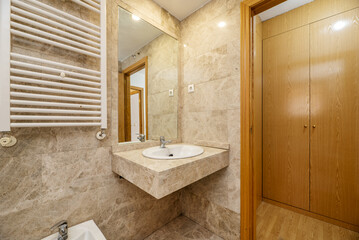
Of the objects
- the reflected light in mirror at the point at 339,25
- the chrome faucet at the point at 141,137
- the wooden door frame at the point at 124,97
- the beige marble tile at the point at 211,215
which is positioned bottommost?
the beige marble tile at the point at 211,215

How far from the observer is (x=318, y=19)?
1695mm

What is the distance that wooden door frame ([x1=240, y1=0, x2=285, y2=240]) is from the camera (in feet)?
4.13

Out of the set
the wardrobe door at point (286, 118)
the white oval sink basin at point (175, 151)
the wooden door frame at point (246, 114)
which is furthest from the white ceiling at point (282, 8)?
Result: the white oval sink basin at point (175, 151)

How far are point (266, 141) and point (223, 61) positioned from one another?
1350 mm

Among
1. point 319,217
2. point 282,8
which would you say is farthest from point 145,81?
point 319,217

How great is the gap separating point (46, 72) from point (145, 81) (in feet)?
2.61

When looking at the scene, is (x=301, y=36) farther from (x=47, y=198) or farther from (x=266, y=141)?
(x=47, y=198)

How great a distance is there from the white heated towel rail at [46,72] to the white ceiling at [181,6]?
77 cm

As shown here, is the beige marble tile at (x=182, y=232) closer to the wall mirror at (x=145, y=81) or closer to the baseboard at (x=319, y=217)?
the wall mirror at (x=145, y=81)

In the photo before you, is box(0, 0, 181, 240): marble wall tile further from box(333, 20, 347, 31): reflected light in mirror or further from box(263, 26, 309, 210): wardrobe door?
box(333, 20, 347, 31): reflected light in mirror

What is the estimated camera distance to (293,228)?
5.19ft

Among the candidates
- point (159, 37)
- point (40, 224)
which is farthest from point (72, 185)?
point (159, 37)

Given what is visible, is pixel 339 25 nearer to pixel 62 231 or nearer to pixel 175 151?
pixel 175 151

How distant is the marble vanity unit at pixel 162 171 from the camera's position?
84cm
